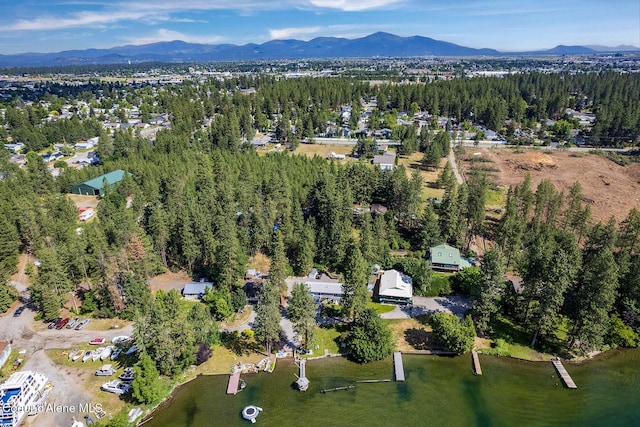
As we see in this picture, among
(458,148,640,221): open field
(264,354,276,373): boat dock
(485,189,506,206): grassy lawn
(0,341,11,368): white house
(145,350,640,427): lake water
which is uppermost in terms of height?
(458,148,640,221): open field

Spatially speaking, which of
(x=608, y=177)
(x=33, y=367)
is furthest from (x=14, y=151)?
(x=608, y=177)

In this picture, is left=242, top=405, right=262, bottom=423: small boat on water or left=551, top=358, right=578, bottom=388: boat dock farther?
left=551, top=358, right=578, bottom=388: boat dock

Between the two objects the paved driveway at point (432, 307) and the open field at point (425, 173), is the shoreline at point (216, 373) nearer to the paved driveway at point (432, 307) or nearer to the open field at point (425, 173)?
the paved driveway at point (432, 307)

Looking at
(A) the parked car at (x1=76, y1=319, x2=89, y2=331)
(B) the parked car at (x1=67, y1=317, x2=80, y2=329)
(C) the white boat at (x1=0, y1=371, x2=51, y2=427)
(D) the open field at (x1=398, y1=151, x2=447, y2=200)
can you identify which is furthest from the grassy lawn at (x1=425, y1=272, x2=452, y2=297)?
(B) the parked car at (x1=67, y1=317, x2=80, y2=329)

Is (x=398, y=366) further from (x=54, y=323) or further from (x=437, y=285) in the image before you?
(x=54, y=323)

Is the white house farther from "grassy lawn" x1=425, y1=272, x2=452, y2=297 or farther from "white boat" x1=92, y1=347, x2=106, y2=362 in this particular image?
"grassy lawn" x1=425, y1=272, x2=452, y2=297

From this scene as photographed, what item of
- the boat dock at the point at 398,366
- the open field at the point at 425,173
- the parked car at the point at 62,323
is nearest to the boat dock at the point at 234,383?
the boat dock at the point at 398,366

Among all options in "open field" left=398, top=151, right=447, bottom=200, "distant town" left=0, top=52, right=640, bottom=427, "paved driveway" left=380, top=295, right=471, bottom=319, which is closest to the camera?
"distant town" left=0, top=52, right=640, bottom=427
